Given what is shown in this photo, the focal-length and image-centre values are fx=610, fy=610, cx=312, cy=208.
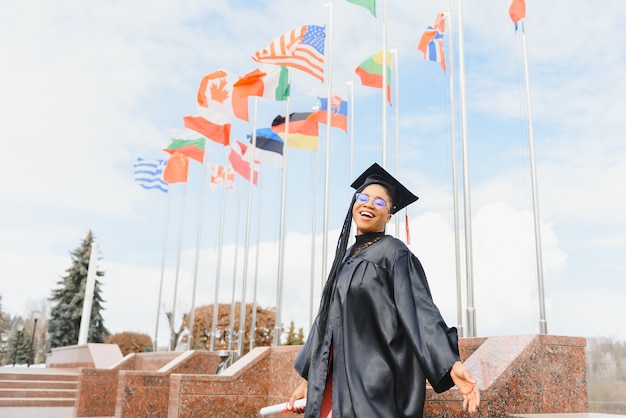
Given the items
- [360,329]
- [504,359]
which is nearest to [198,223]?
[504,359]

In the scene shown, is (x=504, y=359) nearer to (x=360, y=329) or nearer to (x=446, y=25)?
(x=360, y=329)

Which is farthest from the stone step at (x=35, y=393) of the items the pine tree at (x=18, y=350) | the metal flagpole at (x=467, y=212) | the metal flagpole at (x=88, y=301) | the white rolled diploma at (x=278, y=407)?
the pine tree at (x=18, y=350)

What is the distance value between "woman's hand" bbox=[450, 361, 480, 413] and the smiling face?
108 cm

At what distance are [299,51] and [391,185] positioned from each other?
9.52 m

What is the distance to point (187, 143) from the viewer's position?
1914 cm

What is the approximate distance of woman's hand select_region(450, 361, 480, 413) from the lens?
294 centimetres

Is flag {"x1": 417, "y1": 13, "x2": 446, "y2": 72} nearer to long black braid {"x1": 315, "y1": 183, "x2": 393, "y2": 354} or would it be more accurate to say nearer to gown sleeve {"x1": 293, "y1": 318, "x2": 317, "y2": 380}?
long black braid {"x1": 315, "y1": 183, "x2": 393, "y2": 354}

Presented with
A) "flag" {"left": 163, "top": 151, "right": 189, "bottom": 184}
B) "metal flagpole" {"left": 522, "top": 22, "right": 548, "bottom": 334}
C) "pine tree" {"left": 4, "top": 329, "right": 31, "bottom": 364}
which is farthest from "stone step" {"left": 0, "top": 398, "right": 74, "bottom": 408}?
"pine tree" {"left": 4, "top": 329, "right": 31, "bottom": 364}

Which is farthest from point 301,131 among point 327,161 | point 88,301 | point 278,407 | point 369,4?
point 88,301

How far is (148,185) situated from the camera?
20.9 meters

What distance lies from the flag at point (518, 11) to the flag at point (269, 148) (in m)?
7.37

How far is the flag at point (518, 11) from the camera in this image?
10.4m

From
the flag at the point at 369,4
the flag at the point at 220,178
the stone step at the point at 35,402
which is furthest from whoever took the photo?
the flag at the point at 220,178

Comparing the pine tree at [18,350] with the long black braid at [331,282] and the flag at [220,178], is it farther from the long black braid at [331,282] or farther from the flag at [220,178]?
the long black braid at [331,282]
